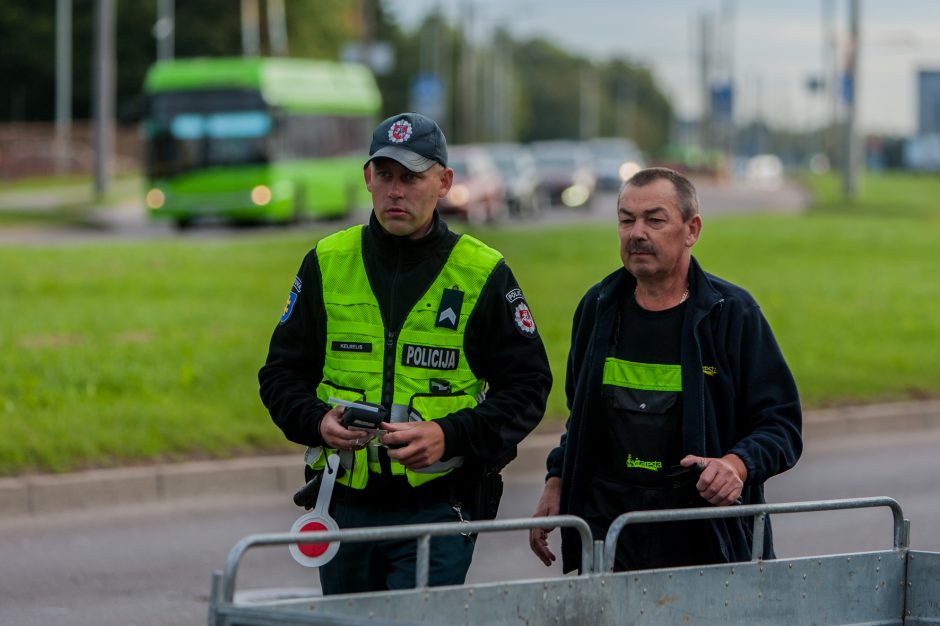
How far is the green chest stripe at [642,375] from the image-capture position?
4.57 metres

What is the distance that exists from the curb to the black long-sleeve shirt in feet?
18.2

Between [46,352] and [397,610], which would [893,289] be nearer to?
[46,352]

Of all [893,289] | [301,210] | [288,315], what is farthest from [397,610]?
[301,210]

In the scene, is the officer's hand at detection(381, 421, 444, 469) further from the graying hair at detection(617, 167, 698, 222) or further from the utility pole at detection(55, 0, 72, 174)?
the utility pole at detection(55, 0, 72, 174)

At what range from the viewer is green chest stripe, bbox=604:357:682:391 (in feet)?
15.0

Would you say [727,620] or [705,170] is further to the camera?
[705,170]

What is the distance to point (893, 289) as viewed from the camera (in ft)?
68.2

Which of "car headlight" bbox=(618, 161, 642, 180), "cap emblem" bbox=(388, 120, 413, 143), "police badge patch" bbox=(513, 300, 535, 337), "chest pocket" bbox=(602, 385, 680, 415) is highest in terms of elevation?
"car headlight" bbox=(618, 161, 642, 180)

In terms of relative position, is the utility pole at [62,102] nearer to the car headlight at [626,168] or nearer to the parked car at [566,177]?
the parked car at [566,177]

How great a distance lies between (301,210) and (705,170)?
151 feet

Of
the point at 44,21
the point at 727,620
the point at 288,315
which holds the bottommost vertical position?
the point at 727,620

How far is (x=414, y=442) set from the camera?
4281mm

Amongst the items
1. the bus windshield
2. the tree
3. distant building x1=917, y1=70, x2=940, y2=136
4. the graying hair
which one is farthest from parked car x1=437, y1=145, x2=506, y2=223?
the tree

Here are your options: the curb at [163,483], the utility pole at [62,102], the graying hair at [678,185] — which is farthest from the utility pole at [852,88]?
the graying hair at [678,185]
